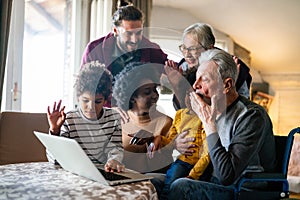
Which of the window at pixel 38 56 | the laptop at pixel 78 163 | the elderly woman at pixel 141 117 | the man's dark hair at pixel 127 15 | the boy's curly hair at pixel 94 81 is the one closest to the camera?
the laptop at pixel 78 163

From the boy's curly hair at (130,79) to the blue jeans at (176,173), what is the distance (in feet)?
1.30

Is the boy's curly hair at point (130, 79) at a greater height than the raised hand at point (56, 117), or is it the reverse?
the boy's curly hair at point (130, 79)

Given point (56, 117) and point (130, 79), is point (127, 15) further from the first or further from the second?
point (56, 117)

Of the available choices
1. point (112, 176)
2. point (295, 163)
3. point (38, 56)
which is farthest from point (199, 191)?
point (295, 163)

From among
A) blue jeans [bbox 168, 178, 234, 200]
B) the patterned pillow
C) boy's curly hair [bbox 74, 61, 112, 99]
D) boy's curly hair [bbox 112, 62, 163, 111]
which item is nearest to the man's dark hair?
boy's curly hair [bbox 112, 62, 163, 111]

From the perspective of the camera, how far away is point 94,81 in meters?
1.60

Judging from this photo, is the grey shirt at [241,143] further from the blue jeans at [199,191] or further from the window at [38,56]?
the window at [38,56]

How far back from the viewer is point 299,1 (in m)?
4.28

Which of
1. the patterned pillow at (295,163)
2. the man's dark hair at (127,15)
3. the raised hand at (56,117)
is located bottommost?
the patterned pillow at (295,163)

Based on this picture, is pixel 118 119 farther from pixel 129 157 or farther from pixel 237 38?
pixel 237 38

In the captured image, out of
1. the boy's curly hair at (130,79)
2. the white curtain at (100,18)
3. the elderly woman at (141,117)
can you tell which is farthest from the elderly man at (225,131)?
the white curtain at (100,18)

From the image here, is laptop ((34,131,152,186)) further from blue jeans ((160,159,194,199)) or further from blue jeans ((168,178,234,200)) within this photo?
blue jeans ((160,159,194,199))

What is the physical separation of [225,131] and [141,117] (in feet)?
1.60

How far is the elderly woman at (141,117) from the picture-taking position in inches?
71.1
